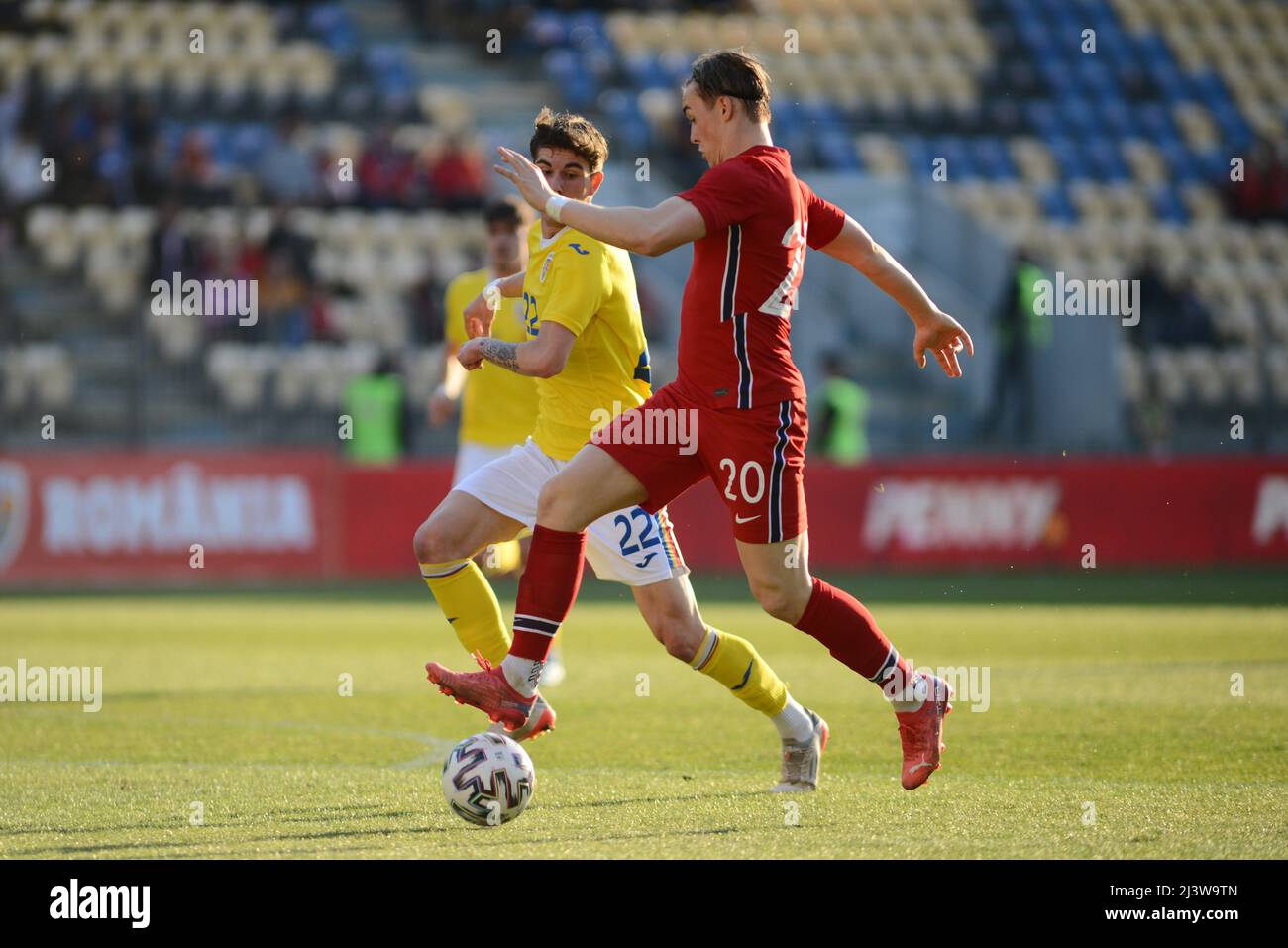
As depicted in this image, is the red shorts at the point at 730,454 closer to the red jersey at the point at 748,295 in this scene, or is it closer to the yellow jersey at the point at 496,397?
the red jersey at the point at 748,295

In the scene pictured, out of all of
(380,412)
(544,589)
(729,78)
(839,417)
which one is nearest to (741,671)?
(544,589)

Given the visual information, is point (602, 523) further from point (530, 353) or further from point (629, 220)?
point (629, 220)

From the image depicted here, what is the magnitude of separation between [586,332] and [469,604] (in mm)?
1232

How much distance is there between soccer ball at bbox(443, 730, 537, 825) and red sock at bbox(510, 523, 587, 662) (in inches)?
17.3

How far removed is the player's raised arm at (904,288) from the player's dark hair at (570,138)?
3.18 feet

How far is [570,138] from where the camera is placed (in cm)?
691

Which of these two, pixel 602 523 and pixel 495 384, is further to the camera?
pixel 495 384

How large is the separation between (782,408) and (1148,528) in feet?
48.7

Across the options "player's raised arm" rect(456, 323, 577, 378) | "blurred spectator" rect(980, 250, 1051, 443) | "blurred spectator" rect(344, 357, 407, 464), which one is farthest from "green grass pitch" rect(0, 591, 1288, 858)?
"blurred spectator" rect(980, 250, 1051, 443)

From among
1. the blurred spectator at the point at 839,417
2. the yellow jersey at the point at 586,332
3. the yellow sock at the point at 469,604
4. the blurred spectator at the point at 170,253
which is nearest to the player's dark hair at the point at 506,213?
the yellow jersey at the point at 586,332

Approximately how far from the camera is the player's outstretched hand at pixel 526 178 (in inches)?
245

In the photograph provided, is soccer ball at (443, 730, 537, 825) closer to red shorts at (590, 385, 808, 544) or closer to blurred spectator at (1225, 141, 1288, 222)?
red shorts at (590, 385, 808, 544)

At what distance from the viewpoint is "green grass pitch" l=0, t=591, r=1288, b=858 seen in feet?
19.0

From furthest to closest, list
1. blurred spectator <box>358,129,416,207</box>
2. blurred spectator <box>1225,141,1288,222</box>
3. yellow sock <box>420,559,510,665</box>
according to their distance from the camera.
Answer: blurred spectator <box>1225,141,1288,222</box> < blurred spectator <box>358,129,416,207</box> < yellow sock <box>420,559,510,665</box>
